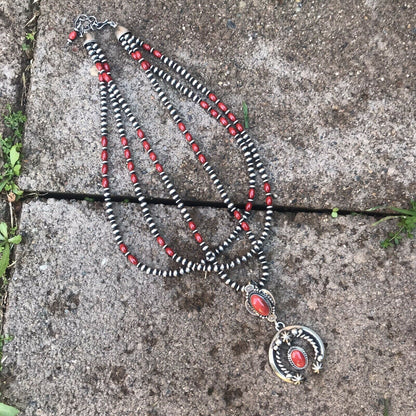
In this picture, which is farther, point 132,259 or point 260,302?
point 132,259

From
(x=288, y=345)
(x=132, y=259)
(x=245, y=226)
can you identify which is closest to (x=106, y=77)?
(x=132, y=259)

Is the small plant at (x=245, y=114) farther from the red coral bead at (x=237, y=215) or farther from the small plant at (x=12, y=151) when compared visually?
the small plant at (x=12, y=151)

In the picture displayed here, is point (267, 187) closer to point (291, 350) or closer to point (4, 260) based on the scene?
point (291, 350)


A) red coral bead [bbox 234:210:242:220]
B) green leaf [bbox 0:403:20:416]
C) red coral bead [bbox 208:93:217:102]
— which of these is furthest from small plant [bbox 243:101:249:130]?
green leaf [bbox 0:403:20:416]

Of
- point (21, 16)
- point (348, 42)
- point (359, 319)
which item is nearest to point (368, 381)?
point (359, 319)

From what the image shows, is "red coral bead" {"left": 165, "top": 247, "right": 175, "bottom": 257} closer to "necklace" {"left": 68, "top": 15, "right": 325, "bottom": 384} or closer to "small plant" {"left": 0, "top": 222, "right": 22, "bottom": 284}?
"necklace" {"left": 68, "top": 15, "right": 325, "bottom": 384}

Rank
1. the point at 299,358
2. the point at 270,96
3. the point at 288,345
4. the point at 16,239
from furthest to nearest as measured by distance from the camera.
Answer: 1. the point at 270,96
2. the point at 16,239
3. the point at 288,345
4. the point at 299,358

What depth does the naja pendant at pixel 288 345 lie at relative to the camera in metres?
2.56

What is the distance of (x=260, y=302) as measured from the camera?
2.55 meters

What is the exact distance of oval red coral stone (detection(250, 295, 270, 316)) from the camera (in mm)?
2549

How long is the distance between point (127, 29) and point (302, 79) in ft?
3.73

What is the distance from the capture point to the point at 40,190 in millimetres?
2811

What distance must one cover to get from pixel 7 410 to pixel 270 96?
Answer: 2430 mm

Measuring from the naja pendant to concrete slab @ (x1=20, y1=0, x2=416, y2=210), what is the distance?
619 mm
